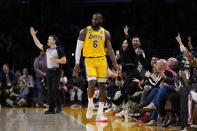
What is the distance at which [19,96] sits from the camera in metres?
11.2

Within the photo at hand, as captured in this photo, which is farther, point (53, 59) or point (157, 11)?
point (157, 11)

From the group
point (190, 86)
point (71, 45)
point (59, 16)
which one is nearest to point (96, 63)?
point (190, 86)

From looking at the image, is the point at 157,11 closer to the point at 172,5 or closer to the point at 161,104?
the point at 172,5

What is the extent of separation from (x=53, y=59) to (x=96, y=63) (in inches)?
59.3

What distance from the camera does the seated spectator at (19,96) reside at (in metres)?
11.2

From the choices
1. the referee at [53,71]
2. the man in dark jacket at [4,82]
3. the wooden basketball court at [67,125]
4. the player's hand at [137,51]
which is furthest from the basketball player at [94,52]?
the man in dark jacket at [4,82]

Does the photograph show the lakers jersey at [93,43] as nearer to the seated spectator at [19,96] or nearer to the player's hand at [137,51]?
the player's hand at [137,51]

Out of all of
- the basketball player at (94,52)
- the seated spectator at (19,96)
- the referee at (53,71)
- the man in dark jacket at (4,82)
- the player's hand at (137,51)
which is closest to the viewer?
the basketball player at (94,52)

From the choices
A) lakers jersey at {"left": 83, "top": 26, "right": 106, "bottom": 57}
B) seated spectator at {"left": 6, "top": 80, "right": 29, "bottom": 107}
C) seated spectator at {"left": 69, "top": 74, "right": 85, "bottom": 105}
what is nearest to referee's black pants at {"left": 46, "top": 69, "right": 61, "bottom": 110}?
lakers jersey at {"left": 83, "top": 26, "right": 106, "bottom": 57}

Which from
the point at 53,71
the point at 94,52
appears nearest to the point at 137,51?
the point at 94,52

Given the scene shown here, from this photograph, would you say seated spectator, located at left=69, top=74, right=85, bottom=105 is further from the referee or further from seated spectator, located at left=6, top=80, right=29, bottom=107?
the referee

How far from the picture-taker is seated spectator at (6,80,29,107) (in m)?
11.2

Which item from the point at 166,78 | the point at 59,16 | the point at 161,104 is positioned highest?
the point at 59,16

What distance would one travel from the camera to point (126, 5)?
1680 cm
